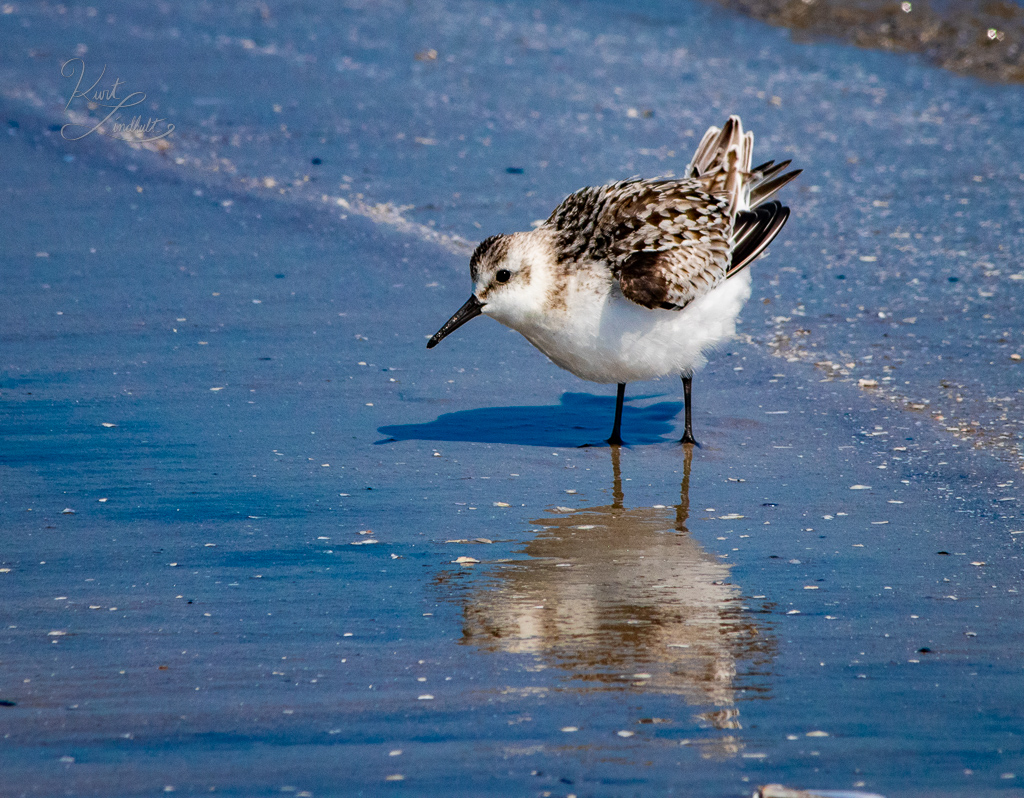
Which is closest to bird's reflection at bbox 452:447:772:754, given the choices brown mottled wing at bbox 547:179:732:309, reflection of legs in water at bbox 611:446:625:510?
reflection of legs in water at bbox 611:446:625:510

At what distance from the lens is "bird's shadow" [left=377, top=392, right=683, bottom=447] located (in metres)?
6.07

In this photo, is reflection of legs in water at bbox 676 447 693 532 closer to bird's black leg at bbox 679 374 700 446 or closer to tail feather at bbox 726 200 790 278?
bird's black leg at bbox 679 374 700 446

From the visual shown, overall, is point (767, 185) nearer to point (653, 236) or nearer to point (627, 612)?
point (653, 236)

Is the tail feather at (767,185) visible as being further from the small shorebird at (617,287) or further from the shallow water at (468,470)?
the small shorebird at (617,287)

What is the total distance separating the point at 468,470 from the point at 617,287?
1.04 metres

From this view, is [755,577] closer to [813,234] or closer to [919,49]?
[813,234]

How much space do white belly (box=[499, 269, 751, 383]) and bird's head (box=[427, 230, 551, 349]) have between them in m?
0.08

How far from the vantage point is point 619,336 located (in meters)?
5.93

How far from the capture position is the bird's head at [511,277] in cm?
597

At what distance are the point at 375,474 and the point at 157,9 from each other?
9.62 meters

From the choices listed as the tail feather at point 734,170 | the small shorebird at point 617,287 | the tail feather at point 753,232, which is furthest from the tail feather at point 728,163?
the small shorebird at point 617,287

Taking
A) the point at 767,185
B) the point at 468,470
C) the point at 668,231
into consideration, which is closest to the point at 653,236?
the point at 668,231

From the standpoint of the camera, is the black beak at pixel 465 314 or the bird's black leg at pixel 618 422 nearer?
the black beak at pixel 465 314

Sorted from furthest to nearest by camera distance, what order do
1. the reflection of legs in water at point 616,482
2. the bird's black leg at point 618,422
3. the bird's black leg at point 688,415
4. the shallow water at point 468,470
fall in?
the bird's black leg at point 618,422
the bird's black leg at point 688,415
the reflection of legs in water at point 616,482
the shallow water at point 468,470
